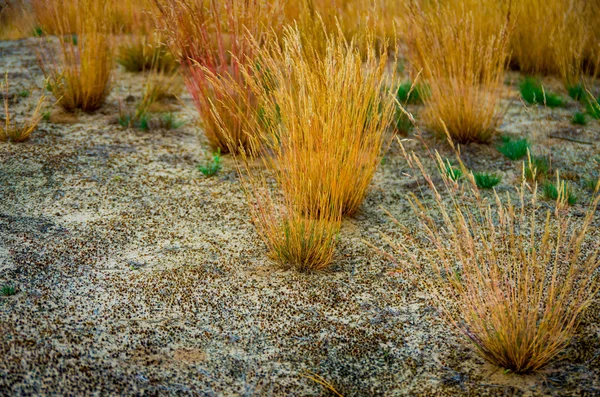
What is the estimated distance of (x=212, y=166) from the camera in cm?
362

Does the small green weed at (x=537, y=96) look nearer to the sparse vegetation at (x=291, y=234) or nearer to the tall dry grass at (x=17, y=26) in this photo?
the sparse vegetation at (x=291, y=234)

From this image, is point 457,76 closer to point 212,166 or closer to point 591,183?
point 591,183

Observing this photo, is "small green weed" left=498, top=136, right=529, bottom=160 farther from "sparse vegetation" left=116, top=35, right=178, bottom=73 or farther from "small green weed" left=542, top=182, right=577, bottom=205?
"sparse vegetation" left=116, top=35, right=178, bottom=73

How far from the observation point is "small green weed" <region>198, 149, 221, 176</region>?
3551mm

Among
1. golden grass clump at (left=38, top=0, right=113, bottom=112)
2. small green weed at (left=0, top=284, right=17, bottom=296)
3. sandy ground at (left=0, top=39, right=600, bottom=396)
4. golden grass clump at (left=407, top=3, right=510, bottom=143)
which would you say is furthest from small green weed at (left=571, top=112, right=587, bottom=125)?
small green weed at (left=0, top=284, right=17, bottom=296)

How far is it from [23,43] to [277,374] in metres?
5.25

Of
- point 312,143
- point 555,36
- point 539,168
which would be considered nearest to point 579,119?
point 539,168

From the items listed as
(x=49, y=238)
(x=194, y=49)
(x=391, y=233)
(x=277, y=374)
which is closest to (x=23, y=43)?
(x=194, y=49)

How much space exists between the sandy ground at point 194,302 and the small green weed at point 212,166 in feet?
0.16

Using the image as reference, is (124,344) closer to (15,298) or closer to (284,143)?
(15,298)

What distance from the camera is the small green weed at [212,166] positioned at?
3.55 meters

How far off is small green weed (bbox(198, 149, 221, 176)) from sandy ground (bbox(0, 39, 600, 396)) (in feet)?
0.16

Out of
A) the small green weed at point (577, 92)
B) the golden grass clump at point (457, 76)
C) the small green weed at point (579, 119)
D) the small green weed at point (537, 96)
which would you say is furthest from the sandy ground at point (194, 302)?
the small green weed at point (577, 92)

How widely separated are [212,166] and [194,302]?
1349 millimetres
